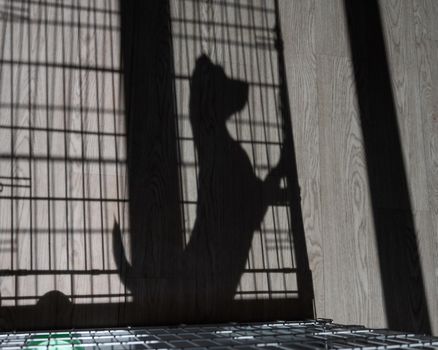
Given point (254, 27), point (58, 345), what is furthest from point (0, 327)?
point (254, 27)

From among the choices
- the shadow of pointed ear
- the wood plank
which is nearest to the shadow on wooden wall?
the shadow of pointed ear

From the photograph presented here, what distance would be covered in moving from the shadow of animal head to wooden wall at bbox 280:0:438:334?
0.21 m

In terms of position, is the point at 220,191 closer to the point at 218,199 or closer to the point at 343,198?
the point at 218,199

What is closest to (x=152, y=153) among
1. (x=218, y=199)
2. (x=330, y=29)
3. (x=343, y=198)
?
(x=218, y=199)

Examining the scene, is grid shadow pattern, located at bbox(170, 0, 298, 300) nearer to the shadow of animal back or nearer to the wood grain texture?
the shadow of animal back

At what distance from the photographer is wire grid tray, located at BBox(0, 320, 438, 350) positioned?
1395mm

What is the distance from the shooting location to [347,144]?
2.29 metres

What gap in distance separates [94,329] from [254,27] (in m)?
1.17

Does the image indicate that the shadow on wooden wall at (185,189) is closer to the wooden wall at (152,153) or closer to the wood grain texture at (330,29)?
the wooden wall at (152,153)

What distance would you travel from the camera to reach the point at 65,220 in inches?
74.7

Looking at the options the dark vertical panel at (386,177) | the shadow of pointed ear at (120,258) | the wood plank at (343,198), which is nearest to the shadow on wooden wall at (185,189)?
the shadow of pointed ear at (120,258)

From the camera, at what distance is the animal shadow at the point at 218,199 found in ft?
6.48

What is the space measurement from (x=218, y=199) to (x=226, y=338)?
0.60m

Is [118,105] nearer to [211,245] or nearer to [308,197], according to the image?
[211,245]
